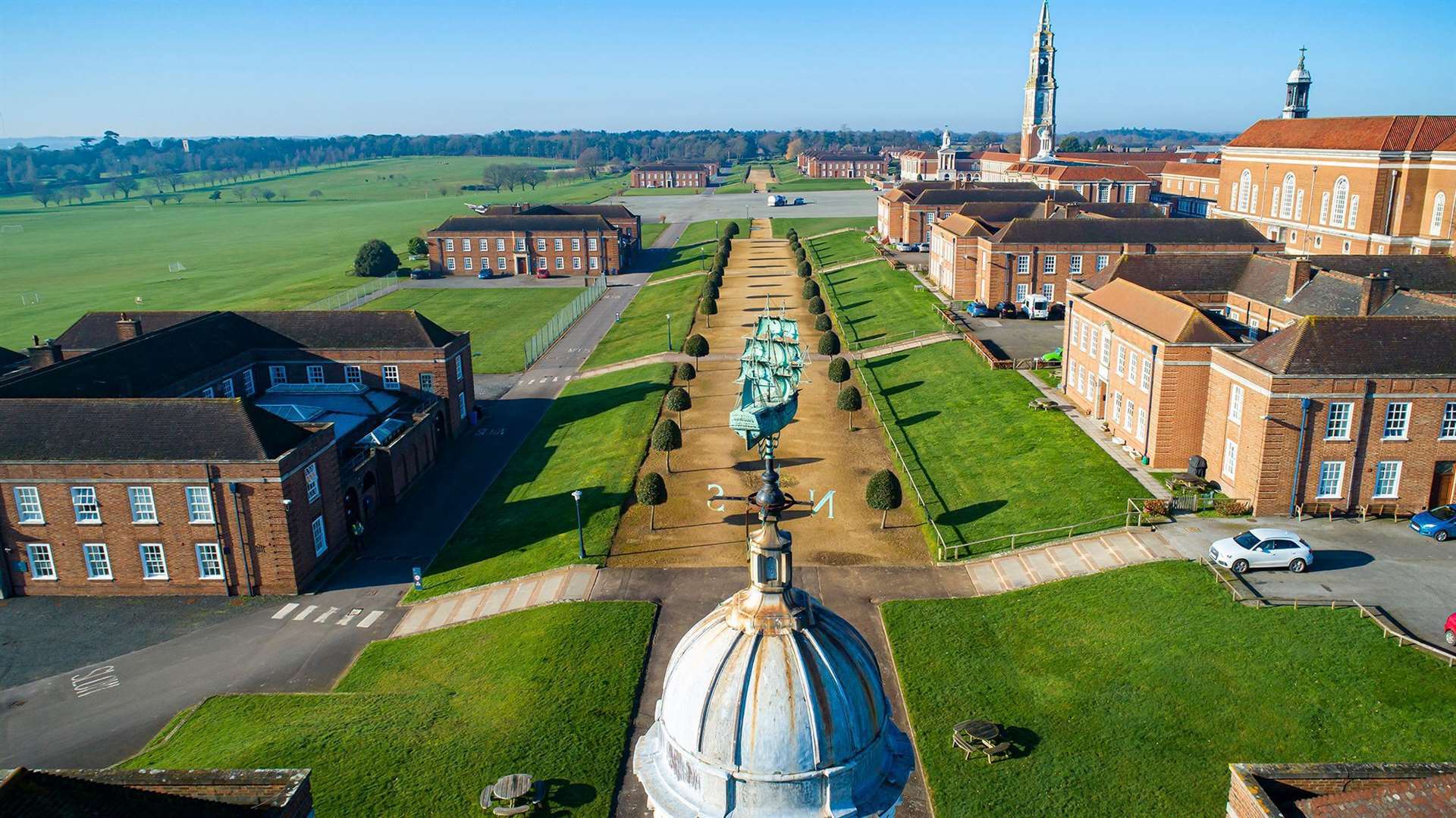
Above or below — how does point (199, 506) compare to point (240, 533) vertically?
above

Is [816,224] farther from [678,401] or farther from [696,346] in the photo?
[678,401]

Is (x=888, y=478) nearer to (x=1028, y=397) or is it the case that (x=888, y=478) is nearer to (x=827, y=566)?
(x=827, y=566)

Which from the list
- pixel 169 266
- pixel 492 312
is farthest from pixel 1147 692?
pixel 169 266

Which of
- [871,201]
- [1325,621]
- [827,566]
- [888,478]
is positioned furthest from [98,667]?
[871,201]

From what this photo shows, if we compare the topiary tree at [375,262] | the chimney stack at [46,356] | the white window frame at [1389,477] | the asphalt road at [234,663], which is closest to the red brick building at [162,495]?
the asphalt road at [234,663]

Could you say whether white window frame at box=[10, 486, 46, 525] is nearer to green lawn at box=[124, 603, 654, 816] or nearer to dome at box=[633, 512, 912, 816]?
green lawn at box=[124, 603, 654, 816]
